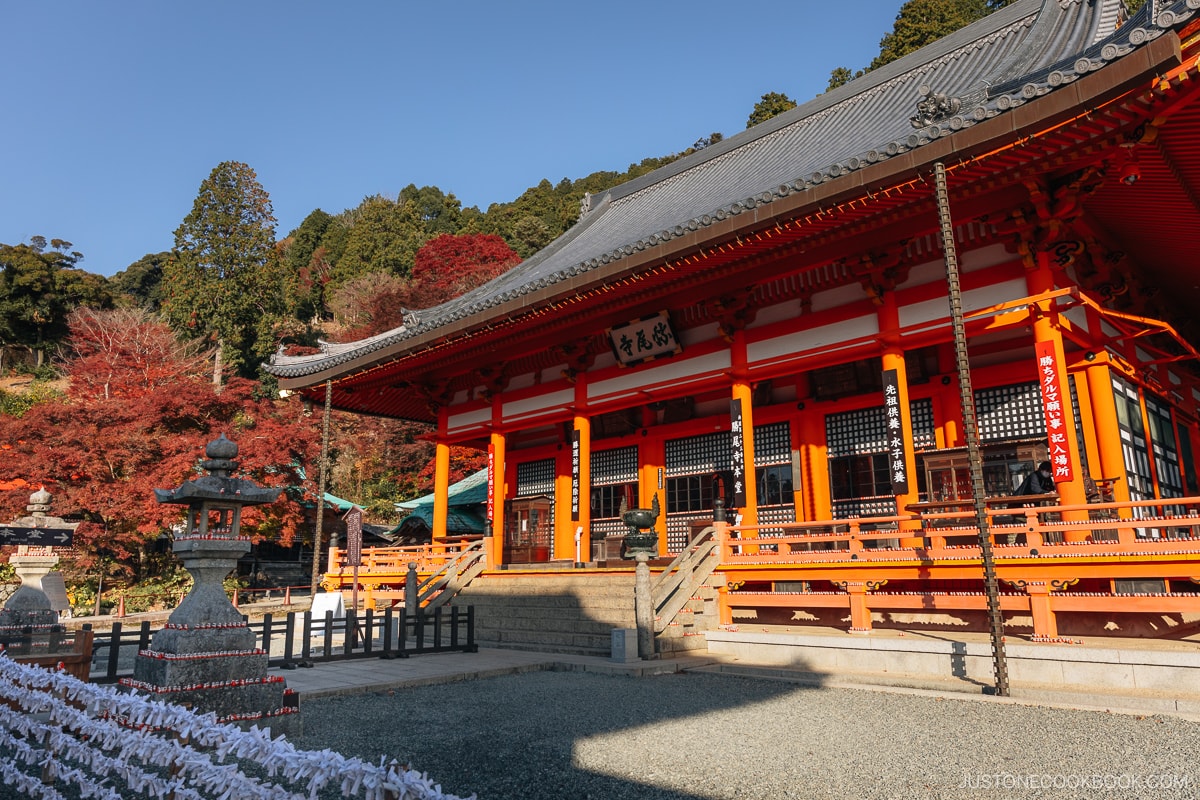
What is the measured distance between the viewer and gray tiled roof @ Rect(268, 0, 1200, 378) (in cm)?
784

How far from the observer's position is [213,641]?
19.3 ft

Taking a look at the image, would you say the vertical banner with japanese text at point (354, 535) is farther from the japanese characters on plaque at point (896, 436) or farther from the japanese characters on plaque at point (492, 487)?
the japanese characters on plaque at point (896, 436)

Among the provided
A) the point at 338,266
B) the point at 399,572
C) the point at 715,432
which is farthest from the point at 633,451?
the point at 338,266

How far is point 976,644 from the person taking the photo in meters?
7.84

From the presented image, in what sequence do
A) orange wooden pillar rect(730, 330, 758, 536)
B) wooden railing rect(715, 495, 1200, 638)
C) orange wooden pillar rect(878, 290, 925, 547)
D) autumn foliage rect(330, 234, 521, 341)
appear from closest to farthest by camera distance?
wooden railing rect(715, 495, 1200, 638), orange wooden pillar rect(878, 290, 925, 547), orange wooden pillar rect(730, 330, 758, 536), autumn foliage rect(330, 234, 521, 341)

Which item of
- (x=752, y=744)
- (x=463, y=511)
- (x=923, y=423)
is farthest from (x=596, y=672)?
(x=463, y=511)

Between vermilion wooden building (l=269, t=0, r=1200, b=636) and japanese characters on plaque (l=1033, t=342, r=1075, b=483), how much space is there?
0.12 feet

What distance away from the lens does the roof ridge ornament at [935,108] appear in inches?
336

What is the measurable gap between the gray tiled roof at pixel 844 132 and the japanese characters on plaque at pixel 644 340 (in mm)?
1483

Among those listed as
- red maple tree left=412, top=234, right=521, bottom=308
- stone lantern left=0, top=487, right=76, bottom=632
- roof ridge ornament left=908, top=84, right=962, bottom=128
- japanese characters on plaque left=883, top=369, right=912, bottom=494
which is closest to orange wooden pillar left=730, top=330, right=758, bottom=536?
japanese characters on plaque left=883, top=369, right=912, bottom=494

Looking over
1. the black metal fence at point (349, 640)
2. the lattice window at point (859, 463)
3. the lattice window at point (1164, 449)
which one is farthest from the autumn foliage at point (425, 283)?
the lattice window at point (1164, 449)

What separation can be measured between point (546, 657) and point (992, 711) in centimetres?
580

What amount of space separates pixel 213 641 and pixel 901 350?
9.28 meters

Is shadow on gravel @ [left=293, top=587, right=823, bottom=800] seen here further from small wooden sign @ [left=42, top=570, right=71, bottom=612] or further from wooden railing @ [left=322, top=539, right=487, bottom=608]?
small wooden sign @ [left=42, top=570, right=71, bottom=612]
